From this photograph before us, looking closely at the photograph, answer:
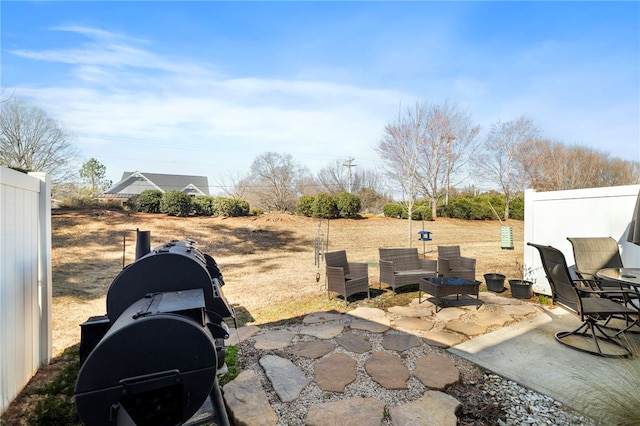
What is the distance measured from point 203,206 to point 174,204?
3.89 ft

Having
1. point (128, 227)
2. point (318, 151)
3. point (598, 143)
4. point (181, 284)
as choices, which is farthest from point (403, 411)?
point (598, 143)

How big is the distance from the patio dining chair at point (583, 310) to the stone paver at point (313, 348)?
2433 mm

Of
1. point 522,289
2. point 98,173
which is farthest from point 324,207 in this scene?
point 98,173

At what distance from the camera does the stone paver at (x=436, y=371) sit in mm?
2525

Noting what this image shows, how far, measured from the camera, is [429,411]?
215 centimetres

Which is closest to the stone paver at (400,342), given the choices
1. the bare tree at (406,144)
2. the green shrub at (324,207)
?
the bare tree at (406,144)

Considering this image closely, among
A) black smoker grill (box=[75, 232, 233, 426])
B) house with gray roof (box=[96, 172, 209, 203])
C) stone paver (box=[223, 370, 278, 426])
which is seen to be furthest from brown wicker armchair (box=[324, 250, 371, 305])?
house with gray roof (box=[96, 172, 209, 203])

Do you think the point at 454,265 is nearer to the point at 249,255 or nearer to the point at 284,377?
the point at 284,377

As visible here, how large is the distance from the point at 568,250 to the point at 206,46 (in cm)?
802

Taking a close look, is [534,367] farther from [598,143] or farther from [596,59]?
[598,143]

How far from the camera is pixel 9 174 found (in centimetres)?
233

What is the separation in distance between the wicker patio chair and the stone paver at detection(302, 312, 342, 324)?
93.4 inches

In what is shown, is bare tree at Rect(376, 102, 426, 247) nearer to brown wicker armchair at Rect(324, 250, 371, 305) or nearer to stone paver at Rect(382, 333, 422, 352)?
brown wicker armchair at Rect(324, 250, 371, 305)

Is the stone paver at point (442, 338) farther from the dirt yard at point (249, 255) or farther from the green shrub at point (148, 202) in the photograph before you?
the green shrub at point (148, 202)
